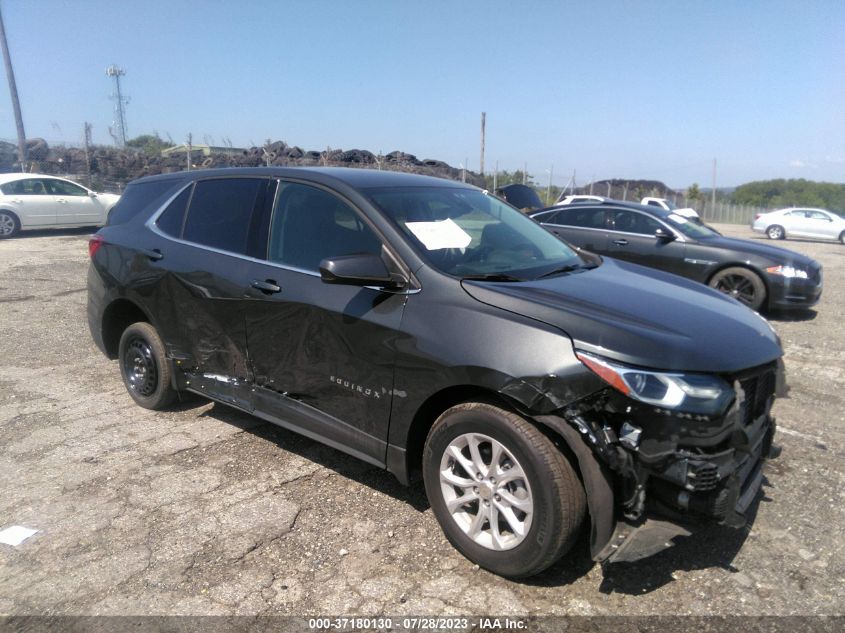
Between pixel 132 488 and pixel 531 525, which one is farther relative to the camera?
pixel 132 488

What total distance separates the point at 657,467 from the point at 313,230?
2.21 m

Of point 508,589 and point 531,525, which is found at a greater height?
point 531,525

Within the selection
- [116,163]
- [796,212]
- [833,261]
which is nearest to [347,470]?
[833,261]

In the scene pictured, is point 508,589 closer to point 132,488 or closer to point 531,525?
point 531,525

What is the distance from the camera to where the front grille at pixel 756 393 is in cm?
271

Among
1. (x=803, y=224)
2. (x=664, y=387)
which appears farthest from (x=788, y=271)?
(x=803, y=224)

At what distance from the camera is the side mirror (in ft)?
9.78

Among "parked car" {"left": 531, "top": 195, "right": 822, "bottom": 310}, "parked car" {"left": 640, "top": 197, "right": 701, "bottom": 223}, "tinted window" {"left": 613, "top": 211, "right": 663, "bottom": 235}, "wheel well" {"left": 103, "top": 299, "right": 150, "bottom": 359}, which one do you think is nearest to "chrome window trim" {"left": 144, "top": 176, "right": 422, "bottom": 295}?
"wheel well" {"left": 103, "top": 299, "right": 150, "bottom": 359}

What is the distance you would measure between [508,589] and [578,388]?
3.25 ft

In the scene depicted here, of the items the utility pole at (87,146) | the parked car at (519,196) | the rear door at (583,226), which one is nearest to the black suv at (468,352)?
the parked car at (519,196)

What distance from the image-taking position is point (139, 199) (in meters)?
4.74

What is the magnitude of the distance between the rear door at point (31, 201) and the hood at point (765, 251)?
49.4 ft

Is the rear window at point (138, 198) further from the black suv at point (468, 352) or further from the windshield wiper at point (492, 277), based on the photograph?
the windshield wiper at point (492, 277)

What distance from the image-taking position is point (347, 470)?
12.6 feet
